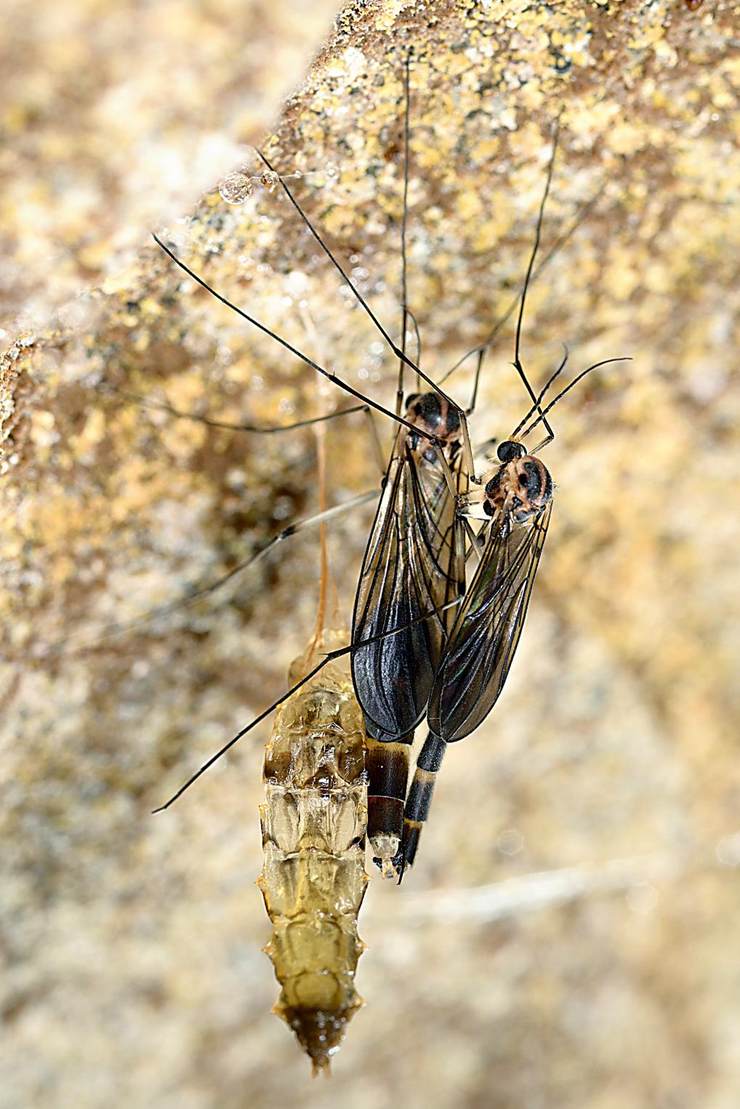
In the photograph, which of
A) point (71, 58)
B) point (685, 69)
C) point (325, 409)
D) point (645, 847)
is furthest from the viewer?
point (645, 847)

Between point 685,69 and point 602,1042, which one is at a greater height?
point 685,69

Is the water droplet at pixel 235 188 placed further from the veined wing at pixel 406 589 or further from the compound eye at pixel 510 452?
the compound eye at pixel 510 452

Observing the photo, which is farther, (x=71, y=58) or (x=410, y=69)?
(x=410, y=69)

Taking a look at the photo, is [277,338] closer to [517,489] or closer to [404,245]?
[404,245]

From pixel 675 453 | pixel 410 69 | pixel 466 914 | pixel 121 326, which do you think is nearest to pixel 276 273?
pixel 121 326

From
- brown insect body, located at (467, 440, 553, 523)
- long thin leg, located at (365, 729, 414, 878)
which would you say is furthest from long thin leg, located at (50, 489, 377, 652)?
long thin leg, located at (365, 729, 414, 878)

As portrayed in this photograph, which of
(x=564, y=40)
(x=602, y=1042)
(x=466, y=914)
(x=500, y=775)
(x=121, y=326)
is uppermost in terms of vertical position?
(x=564, y=40)

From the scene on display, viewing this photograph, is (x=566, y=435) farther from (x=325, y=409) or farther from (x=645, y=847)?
(x=645, y=847)

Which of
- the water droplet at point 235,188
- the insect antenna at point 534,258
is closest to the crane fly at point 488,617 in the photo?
the insect antenna at point 534,258
